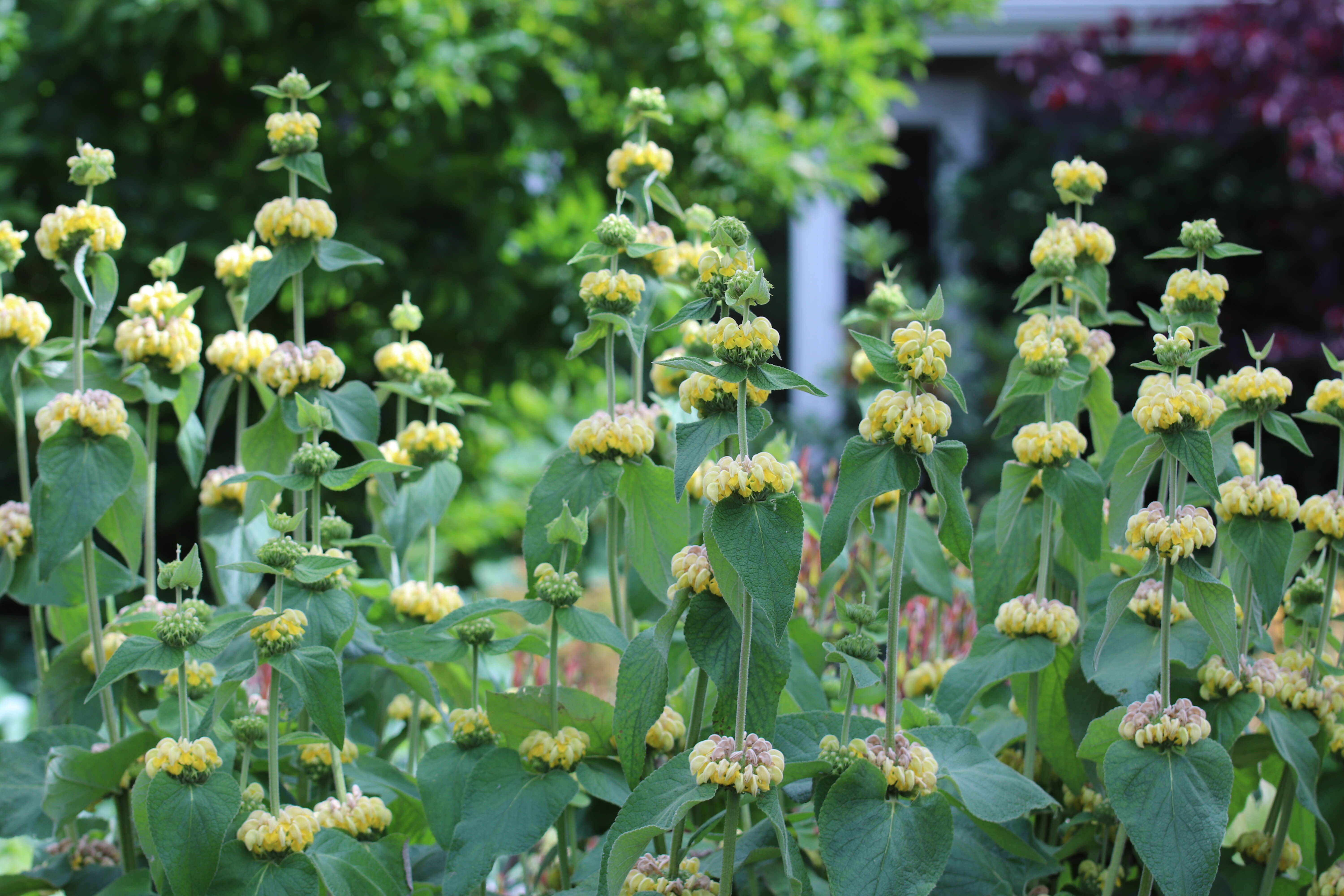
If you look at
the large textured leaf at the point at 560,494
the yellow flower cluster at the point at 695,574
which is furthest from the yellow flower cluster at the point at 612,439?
the yellow flower cluster at the point at 695,574

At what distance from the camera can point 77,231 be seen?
55.2 inches

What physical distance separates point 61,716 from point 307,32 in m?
3.06

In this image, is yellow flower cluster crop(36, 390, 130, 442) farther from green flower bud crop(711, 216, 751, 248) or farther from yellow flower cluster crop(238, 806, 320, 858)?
green flower bud crop(711, 216, 751, 248)

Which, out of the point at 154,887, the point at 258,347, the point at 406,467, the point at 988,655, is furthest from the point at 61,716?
the point at 988,655

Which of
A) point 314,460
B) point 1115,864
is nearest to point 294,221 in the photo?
point 314,460

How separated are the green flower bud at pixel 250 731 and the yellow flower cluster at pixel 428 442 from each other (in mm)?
447

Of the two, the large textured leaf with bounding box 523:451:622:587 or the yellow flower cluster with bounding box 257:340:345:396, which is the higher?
the yellow flower cluster with bounding box 257:340:345:396

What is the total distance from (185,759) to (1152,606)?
106 centimetres

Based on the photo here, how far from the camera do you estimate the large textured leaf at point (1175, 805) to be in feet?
3.40

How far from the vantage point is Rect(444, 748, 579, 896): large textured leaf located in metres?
1.15

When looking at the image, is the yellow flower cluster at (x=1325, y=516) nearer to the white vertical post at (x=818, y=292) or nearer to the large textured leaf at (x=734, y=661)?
the large textured leaf at (x=734, y=661)

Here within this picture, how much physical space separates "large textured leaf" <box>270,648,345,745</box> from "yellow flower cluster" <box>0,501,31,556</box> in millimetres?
529

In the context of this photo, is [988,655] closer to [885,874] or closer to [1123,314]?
[885,874]

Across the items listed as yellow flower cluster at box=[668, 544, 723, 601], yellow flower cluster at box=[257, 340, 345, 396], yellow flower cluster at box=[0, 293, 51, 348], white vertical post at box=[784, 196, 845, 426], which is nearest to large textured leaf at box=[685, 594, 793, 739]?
yellow flower cluster at box=[668, 544, 723, 601]
